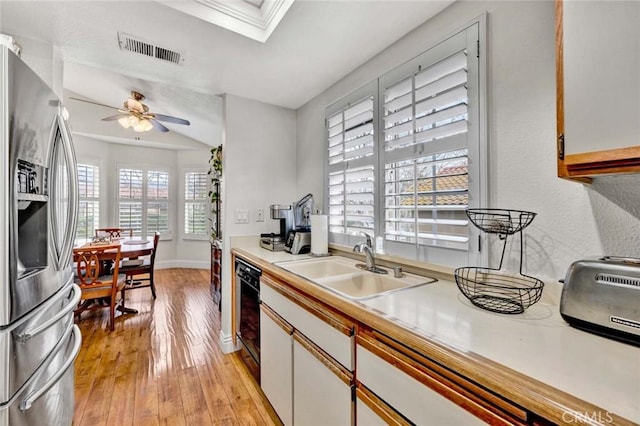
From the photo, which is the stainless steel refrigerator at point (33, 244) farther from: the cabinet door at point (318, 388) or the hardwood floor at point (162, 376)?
the cabinet door at point (318, 388)

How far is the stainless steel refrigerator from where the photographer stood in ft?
2.95

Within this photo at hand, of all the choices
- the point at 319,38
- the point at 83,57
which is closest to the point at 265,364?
the point at 319,38

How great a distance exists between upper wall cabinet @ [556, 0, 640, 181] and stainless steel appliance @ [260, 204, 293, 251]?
180cm

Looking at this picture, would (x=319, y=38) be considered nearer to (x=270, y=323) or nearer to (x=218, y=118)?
(x=270, y=323)

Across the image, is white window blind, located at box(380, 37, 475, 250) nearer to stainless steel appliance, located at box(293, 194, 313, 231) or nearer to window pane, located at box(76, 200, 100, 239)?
stainless steel appliance, located at box(293, 194, 313, 231)

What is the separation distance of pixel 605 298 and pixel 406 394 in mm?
596

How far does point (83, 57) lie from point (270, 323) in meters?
2.26

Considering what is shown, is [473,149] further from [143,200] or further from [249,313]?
[143,200]

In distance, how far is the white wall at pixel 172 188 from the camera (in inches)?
202

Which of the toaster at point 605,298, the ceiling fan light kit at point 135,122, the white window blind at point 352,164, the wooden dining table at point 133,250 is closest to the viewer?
the toaster at point 605,298

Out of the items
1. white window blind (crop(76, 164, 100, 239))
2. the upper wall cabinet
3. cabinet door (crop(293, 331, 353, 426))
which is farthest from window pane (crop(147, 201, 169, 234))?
the upper wall cabinet

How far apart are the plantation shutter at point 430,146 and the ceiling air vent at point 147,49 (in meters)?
1.47

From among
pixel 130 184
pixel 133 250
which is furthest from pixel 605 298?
pixel 130 184

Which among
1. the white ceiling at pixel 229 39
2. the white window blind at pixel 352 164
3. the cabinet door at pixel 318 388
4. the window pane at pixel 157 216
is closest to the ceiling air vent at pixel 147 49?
the white ceiling at pixel 229 39
